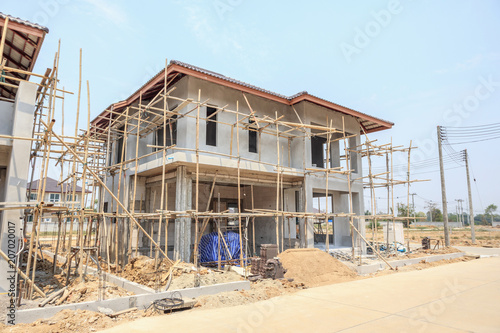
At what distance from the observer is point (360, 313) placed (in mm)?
6309

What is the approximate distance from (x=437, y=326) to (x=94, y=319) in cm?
598

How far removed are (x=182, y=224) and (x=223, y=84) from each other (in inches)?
214

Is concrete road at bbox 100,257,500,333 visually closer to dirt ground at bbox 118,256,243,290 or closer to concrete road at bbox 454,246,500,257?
dirt ground at bbox 118,256,243,290

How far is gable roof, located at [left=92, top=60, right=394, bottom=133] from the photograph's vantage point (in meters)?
11.6

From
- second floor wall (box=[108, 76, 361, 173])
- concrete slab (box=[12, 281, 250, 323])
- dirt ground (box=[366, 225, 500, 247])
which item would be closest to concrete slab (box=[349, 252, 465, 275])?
dirt ground (box=[366, 225, 500, 247])

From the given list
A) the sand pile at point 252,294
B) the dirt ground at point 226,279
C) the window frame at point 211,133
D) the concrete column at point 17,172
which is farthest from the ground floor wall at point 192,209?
the concrete column at point 17,172

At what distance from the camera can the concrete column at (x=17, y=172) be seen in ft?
24.1

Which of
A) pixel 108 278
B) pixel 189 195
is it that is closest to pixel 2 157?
pixel 108 278

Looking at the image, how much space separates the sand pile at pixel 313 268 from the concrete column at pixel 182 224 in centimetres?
332

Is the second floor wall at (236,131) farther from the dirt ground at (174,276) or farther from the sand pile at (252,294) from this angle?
the sand pile at (252,294)

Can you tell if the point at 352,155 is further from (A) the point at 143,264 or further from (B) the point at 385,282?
(A) the point at 143,264

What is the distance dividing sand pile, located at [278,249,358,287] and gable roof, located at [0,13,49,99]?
910cm

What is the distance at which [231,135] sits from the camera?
508 inches

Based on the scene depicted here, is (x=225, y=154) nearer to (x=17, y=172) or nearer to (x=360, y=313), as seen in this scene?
(x=17, y=172)
